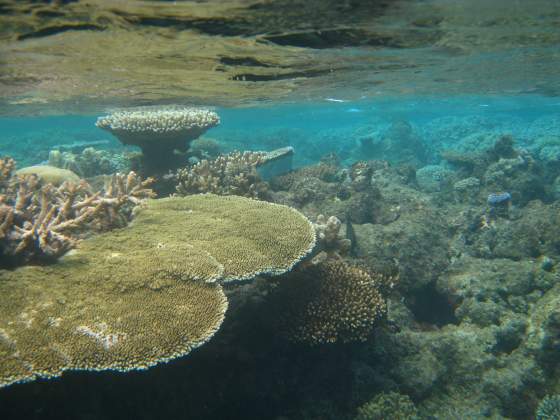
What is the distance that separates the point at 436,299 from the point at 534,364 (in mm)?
2879

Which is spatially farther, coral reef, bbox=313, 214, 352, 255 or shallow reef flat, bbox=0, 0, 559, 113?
shallow reef flat, bbox=0, 0, 559, 113

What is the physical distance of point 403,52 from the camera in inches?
567

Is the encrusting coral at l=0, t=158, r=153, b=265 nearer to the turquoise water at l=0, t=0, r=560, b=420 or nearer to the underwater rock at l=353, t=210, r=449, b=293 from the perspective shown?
the turquoise water at l=0, t=0, r=560, b=420

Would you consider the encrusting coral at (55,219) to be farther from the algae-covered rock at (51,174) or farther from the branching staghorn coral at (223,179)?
the algae-covered rock at (51,174)

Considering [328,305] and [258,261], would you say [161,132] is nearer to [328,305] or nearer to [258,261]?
[258,261]

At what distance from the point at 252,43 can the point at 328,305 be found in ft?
29.2

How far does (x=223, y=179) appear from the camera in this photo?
10.3 metres

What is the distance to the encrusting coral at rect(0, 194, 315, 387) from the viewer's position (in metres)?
3.90

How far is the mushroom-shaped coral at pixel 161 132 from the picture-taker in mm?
10969

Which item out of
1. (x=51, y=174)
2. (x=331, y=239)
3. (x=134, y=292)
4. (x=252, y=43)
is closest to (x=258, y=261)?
(x=134, y=292)

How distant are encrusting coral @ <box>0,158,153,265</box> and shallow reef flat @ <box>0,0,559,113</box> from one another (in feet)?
14.1

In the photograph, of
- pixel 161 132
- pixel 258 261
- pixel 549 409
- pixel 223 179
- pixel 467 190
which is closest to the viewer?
pixel 258 261

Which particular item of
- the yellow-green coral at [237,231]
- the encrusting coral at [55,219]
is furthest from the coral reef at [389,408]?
the encrusting coral at [55,219]

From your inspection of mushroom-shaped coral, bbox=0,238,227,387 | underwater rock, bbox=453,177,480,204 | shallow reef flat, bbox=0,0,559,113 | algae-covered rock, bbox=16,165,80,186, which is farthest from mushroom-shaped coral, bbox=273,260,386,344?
underwater rock, bbox=453,177,480,204
